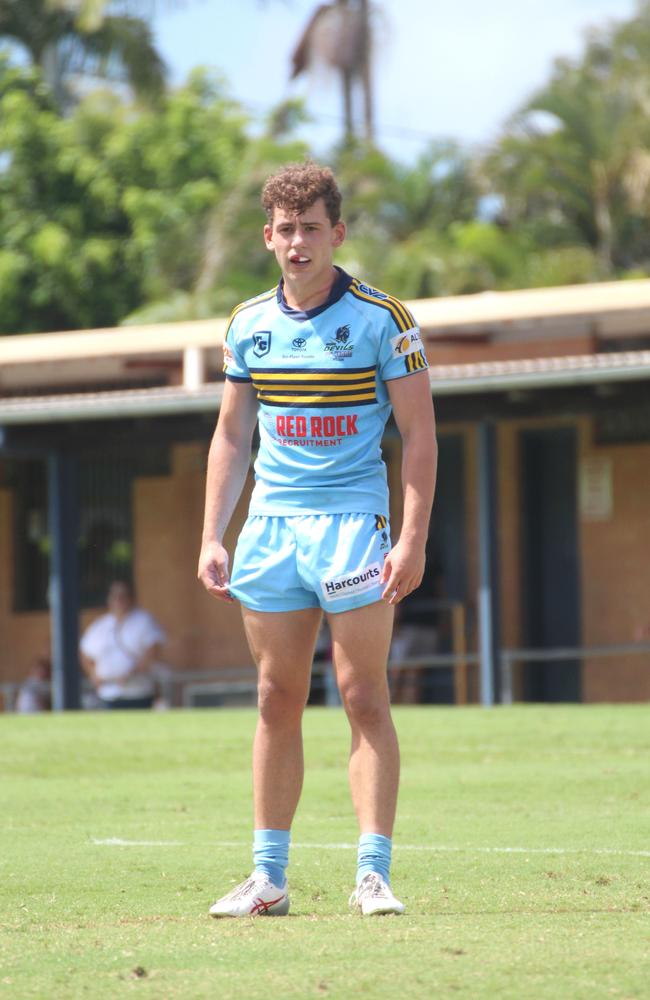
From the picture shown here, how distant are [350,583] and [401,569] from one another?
15 centimetres

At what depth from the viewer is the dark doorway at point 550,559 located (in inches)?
743

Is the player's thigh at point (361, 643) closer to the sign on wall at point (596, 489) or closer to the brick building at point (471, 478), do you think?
the brick building at point (471, 478)

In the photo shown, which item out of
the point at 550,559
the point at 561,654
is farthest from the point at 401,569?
the point at 550,559

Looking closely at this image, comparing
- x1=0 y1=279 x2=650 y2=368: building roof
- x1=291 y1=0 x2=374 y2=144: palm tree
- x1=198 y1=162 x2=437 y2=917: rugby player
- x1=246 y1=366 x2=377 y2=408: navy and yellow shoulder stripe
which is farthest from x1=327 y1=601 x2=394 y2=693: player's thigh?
x1=291 y1=0 x2=374 y2=144: palm tree

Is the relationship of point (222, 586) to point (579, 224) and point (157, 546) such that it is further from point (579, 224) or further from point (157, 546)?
point (579, 224)

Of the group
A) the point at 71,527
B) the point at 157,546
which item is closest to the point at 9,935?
the point at 71,527

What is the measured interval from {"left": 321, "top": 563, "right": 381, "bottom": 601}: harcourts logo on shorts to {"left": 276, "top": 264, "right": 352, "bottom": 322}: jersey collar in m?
0.76

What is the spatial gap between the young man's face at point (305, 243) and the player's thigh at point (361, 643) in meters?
0.98

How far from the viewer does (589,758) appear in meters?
10.7

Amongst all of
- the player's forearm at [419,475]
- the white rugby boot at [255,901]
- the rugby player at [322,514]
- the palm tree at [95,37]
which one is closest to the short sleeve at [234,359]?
the rugby player at [322,514]

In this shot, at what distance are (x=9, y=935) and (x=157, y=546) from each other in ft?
51.9

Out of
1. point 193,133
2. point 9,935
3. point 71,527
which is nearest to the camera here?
point 9,935

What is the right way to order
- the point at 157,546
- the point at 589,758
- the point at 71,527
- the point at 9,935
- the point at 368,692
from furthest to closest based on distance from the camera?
the point at 157,546, the point at 71,527, the point at 589,758, the point at 368,692, the point at 9,935

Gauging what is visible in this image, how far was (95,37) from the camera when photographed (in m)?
37.2
